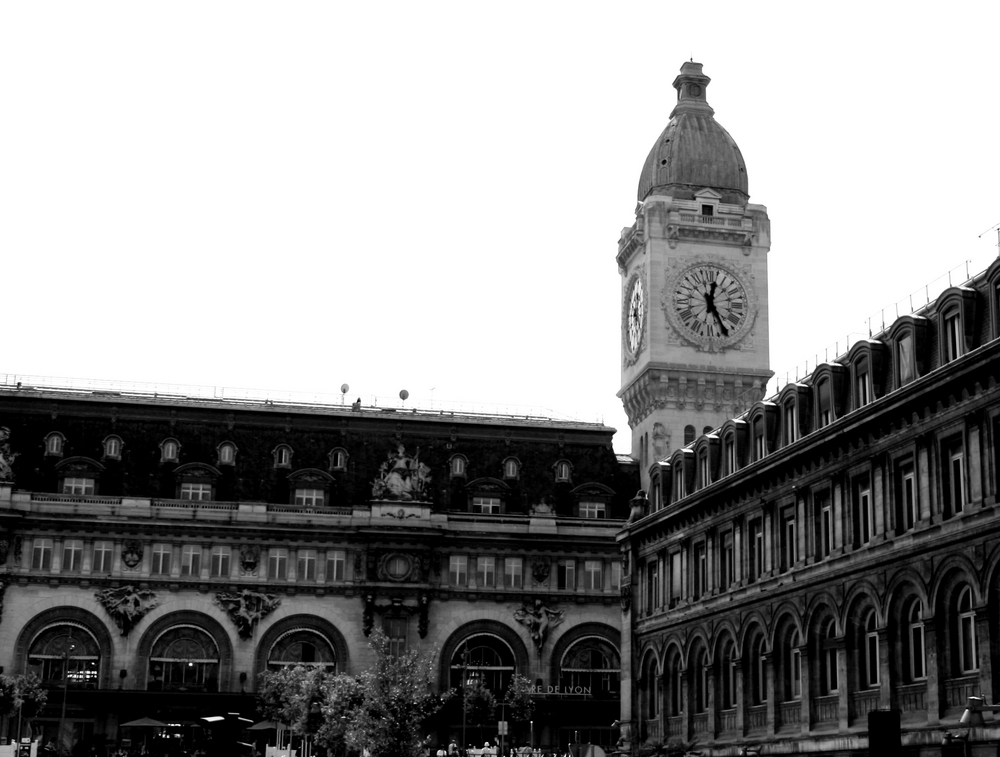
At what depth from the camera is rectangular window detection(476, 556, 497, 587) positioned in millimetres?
120125

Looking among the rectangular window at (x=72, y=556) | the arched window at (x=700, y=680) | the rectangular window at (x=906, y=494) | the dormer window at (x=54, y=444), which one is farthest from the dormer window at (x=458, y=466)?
the rectangular window at (x=906, y=494)

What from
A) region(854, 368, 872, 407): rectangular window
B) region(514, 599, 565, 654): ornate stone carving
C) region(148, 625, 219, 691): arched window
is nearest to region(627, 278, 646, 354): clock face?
region(514, 599, 565, 654): ornate stone carving

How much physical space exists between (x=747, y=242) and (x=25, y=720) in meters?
64.1

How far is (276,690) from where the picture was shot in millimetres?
110000

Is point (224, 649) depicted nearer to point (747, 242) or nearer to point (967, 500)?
point (747, 242)

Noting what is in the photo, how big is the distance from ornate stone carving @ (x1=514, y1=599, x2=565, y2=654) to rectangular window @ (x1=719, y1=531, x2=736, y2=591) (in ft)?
151

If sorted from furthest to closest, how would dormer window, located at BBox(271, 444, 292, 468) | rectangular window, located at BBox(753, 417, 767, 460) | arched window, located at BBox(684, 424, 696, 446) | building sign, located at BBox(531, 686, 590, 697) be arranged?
dormer window, located at BBox(271, 444, 292, 468) < arched window, located at BBox(684, 424, 696, 446) < building sign, located at BBox(531, 686, 590, 697) < rectangular window, located at BBox(753, 417, 767, 460)

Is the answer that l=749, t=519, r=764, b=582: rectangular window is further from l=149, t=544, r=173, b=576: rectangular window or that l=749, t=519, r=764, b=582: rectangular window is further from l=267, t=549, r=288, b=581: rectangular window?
l=149, t=544, r=173, b=576: rectangular window

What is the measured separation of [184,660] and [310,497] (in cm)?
1557

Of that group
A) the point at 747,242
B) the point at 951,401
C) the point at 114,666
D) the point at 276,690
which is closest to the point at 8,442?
the point at 114,666

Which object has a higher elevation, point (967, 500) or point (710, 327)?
point (710, 327)

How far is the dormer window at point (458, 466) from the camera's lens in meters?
126

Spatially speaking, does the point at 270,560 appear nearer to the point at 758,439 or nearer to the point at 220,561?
the point at 220,561

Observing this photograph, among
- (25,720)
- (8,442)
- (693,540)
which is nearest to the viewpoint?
(693,540)
